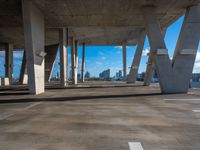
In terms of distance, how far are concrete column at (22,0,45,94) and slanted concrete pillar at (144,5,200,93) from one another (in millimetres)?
9094

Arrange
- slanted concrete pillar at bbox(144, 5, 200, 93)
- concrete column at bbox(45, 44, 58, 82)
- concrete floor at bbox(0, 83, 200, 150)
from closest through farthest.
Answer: concrete floor at bbox(0, 83, 200, 150) < slanted concrete pillar at bbox(144, 5, 200, 93) < concrete column at bbox(45, 44, 58, 82)

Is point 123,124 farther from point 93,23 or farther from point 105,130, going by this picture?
point 93,23

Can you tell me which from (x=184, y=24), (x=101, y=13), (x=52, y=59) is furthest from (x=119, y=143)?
(x=52, y=59)

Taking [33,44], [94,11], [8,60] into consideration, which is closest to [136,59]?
[94,11]

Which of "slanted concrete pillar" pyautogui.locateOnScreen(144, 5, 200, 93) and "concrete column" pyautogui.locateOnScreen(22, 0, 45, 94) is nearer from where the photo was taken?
"concrete column" pyautogui.locateOnScreen(22, 0, 45, 94)

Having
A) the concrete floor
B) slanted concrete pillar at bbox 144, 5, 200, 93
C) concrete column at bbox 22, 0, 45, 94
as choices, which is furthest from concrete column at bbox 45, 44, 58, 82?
the concrete floor

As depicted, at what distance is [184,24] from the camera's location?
11.5m

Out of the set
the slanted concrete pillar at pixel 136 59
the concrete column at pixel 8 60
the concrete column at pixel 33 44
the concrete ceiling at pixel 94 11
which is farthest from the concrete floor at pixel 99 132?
the concrete column at pixel 8 60

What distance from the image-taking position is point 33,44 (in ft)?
36.2

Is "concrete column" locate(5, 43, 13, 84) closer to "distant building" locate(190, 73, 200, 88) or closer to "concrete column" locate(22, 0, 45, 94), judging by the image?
"concrete column" locate(22, 0, 45, 94)

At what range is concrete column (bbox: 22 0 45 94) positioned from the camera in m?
10.8

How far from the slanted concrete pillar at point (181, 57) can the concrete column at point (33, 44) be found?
9094 millimetres

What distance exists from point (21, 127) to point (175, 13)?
1536 cm

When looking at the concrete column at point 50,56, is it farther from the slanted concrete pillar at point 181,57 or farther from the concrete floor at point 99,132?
the concrete floor at point 99,132
